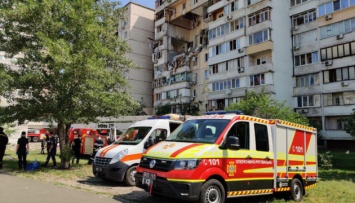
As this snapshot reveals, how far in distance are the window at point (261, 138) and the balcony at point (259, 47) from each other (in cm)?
3007

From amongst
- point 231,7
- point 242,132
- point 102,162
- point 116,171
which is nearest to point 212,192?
point 242,132

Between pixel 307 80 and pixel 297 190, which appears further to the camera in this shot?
pixel 307 80

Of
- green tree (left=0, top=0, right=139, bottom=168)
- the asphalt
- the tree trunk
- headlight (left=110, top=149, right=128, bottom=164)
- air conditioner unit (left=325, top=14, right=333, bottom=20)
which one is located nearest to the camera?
the asphalt

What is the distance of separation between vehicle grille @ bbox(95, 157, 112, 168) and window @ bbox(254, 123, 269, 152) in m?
5.10

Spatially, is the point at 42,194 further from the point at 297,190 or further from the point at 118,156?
the point at 297,190

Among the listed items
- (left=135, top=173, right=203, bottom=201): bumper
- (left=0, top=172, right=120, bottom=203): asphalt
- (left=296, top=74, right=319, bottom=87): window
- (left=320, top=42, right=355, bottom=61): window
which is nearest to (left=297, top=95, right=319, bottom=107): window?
(left=296, top=74, right=319, bottom=87): window

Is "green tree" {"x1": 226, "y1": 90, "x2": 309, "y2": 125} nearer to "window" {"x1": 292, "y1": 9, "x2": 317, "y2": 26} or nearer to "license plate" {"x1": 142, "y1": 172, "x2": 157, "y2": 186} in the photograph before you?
"window" {"x1": 292, "y1": 9, "x2": 317, "y2": 26}

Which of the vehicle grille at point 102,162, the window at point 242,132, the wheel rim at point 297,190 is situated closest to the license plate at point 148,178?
the window at point 242,132

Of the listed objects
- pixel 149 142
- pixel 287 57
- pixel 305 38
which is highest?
pixel 305 38

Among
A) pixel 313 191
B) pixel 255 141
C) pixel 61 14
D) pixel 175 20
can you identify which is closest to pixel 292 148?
pixel 255 141

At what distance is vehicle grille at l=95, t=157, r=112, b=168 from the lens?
10859 millimetres

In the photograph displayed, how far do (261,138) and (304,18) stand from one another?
3448cm

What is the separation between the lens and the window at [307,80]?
36.7 meters

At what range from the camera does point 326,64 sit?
3512 cm
